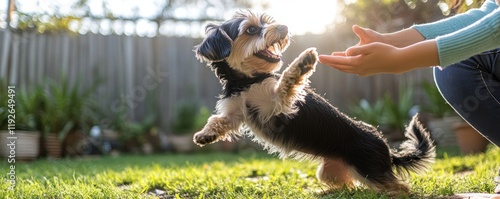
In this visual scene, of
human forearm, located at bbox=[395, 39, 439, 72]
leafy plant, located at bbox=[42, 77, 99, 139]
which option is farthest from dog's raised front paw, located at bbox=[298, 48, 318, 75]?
leafy plant, located at bbox=[42, 77, 99, 139]

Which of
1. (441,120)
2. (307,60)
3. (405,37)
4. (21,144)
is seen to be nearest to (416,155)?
(405,37)

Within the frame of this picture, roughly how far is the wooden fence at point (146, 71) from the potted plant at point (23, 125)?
1.51 m

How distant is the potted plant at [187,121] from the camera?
32.6 ft

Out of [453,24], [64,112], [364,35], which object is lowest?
[64,112]

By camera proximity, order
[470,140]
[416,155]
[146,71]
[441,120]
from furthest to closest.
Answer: [146,71] → [441,120] → [470,140] → [416,155]

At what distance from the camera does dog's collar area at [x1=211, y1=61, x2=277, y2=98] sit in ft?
11.1

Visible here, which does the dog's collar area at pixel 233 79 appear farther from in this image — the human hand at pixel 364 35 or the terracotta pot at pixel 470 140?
the terracotta pot at pixel 470 140

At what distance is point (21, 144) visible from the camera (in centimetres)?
671

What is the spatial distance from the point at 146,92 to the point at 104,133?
1.64 m

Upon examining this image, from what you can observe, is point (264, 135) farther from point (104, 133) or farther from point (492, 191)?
point (104, 133)

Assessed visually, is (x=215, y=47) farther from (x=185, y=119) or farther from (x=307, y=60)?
(x=185, y=119)

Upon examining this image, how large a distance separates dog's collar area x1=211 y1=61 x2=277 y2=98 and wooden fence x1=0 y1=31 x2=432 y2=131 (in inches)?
260

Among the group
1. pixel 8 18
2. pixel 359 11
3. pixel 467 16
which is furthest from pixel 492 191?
pixel 8 18

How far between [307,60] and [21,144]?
497 cm
